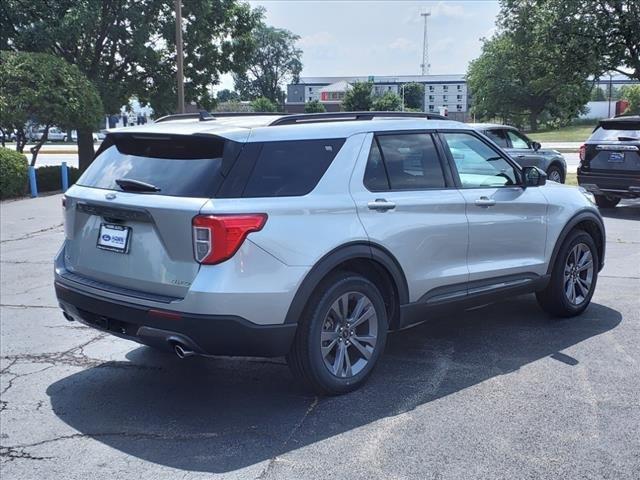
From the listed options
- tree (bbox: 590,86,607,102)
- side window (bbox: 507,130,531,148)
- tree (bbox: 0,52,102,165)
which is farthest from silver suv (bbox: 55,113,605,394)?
tree (bbox: 590,86,607,102)

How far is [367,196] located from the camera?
441 centimetres

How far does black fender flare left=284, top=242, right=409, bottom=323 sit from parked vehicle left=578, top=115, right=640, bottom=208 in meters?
9.39

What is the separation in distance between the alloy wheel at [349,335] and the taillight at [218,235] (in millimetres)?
825

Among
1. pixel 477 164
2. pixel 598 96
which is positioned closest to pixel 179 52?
pixel 477 164

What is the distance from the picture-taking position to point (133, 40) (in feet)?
66.7

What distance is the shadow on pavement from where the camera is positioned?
3.84 m

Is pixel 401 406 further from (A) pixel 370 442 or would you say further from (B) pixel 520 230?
(B) pixel 520 230

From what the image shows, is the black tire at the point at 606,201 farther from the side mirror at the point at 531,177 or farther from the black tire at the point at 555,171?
the side mirror at the point at 531,177

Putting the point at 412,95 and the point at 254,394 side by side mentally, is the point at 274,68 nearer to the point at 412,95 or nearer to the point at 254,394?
the point at 412,95

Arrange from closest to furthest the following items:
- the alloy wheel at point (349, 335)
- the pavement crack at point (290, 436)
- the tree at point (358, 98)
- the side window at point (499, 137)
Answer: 1. the pavement crack at point (290, 436)
2. the alloy wheel at point (349, 335)
3. the side window at point (499, 137)
4. the tree at point (358, 98)

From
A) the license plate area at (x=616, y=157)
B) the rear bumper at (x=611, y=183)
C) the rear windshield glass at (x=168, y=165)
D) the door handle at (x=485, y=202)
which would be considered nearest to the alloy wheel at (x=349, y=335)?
the rear windshield glass at (x=168, y=165)

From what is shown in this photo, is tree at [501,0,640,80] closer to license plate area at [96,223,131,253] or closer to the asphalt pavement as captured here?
the asphalt pavement

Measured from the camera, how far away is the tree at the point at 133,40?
19.2 metres

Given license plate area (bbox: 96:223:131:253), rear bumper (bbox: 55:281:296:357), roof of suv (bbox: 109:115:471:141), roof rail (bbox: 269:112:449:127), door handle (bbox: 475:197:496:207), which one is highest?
roof rail (bbox: 269:112:449:127)
